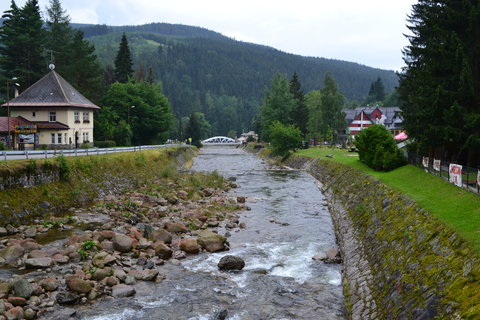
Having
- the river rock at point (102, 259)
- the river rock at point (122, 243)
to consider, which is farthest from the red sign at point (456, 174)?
the river rock at point (102, 259)

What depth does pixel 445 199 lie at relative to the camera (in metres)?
18.3

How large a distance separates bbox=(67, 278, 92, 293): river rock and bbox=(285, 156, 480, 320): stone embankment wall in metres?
9.91

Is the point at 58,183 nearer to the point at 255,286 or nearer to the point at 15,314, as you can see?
the point at 15,314

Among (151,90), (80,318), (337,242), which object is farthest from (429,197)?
(151,90)

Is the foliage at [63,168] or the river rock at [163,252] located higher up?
the foliage at [63,168]

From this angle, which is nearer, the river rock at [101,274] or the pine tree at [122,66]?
the river rock at [101,274]

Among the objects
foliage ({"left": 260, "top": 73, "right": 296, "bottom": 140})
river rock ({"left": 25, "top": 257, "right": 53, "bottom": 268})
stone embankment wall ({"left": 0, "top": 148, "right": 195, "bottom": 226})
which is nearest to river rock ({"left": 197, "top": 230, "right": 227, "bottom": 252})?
river rock ({"left": 25, "top": 257, "right": 53, "bottom": 268})

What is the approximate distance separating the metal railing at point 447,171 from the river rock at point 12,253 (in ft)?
72.4

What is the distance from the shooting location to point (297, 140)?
7950 centimetres

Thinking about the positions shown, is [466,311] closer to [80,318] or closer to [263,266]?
[263,266]

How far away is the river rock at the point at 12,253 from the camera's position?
56.2 ft

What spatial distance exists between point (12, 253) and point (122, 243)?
195 inches

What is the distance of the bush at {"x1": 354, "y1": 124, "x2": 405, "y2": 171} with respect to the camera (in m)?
34.2

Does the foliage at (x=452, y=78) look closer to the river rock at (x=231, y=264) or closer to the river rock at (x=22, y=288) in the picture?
the river rock at (x=231, y=264)
